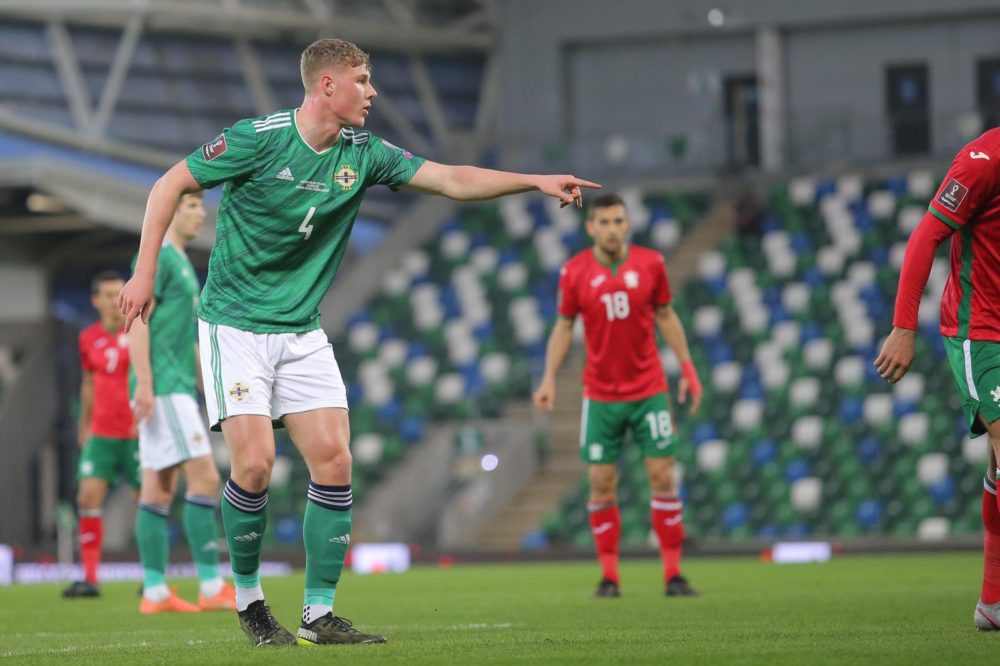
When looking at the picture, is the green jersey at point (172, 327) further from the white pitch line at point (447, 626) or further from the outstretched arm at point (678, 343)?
the outstretched arm at point (678, 343)

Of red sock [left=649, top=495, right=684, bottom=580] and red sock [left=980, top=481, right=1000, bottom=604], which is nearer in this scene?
red sock [left=980, top=481, right=1000, bottom=604]

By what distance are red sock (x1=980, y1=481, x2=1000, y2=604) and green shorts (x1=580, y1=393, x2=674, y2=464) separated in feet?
12.1

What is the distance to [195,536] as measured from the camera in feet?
32.9

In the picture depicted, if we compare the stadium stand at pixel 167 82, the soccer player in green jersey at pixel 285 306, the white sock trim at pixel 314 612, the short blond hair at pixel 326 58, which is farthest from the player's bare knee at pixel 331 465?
the stadium stand at pixel 167 82

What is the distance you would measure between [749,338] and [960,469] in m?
4.16

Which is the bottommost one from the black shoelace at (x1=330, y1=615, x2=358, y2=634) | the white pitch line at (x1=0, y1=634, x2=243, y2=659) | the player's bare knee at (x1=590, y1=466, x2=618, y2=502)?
the white pitch line at (x1=0, y1=634, x2=243, y2=659)

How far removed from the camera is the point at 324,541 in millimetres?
6672

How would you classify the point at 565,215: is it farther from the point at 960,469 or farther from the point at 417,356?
the point at 960,469

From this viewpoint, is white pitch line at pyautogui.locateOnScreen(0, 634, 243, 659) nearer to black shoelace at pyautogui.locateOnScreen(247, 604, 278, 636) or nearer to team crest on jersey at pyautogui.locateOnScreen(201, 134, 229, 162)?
black shoelace at pyautogui.locateOnScreen(247, 604, 278, 636)

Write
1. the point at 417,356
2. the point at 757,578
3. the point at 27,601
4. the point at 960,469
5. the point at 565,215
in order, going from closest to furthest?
the point at 27,601 → the point at 757,578 → the point at 960,469 → the point at 417,356 → the point at 565,215

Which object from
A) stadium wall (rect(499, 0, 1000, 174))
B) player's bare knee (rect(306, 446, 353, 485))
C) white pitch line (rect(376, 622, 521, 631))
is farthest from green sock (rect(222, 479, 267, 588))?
stadium wall (rect(499, 0, 1000, 174))

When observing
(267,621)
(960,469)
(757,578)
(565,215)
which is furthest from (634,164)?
(267,621)

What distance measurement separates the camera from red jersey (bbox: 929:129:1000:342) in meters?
6.32

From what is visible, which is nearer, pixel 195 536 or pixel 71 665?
pixel 71 665
